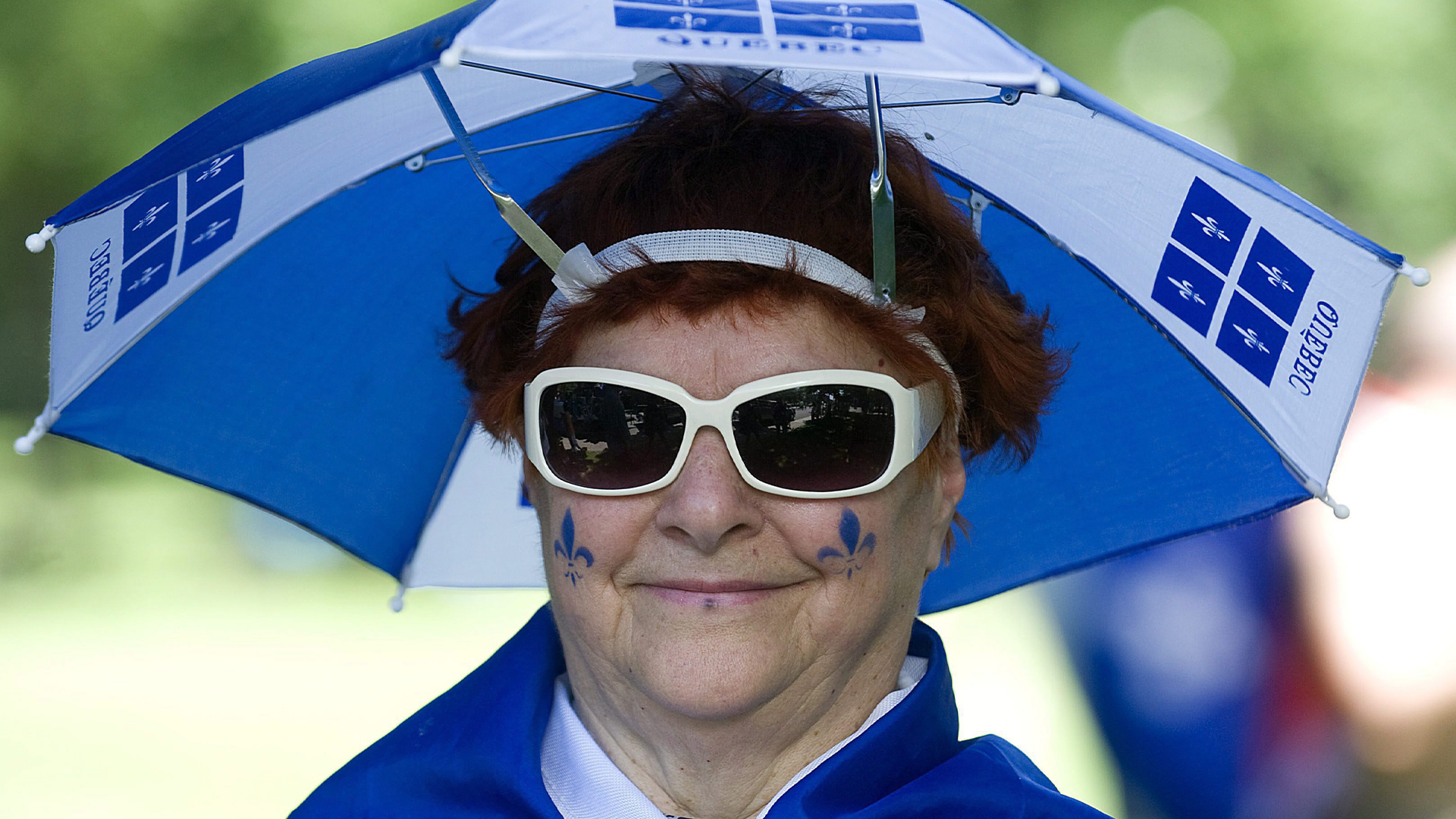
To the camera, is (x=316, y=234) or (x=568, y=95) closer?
(x=568, y=95)

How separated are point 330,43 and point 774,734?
10160 mm

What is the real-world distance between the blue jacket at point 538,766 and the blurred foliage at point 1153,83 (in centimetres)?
974

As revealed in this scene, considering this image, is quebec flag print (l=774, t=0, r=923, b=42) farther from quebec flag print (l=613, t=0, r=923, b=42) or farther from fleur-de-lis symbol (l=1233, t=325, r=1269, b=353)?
fleur-de-lis symbol (l=1233, t=325, r=1269, b=353)

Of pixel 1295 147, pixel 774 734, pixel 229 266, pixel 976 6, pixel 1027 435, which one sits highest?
pixel 229 266

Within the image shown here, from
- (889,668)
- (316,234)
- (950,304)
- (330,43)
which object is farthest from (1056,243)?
(330,43)

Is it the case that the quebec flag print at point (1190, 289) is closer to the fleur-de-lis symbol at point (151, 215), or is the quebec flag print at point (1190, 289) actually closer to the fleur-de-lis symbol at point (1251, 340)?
the fleur-de-lis symbol at point (1251, 340)

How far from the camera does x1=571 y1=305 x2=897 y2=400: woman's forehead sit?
203cm

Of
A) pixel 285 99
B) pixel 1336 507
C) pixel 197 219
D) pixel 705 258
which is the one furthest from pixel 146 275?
pixel 1336 507

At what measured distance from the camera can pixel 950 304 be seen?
2.24 metres

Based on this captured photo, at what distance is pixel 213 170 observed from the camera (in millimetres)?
2041

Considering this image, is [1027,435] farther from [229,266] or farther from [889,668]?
[229,266]

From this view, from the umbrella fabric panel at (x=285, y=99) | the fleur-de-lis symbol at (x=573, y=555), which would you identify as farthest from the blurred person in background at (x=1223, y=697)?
the umbrella fabric panel at (x=285, y=99)

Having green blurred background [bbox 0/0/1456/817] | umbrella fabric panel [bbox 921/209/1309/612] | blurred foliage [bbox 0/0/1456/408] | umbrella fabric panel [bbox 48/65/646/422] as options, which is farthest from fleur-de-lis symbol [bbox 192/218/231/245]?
blurred foliage [bbox 0/0/1456/408]

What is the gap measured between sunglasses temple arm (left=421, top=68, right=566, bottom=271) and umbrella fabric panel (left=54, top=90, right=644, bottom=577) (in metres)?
0.39
